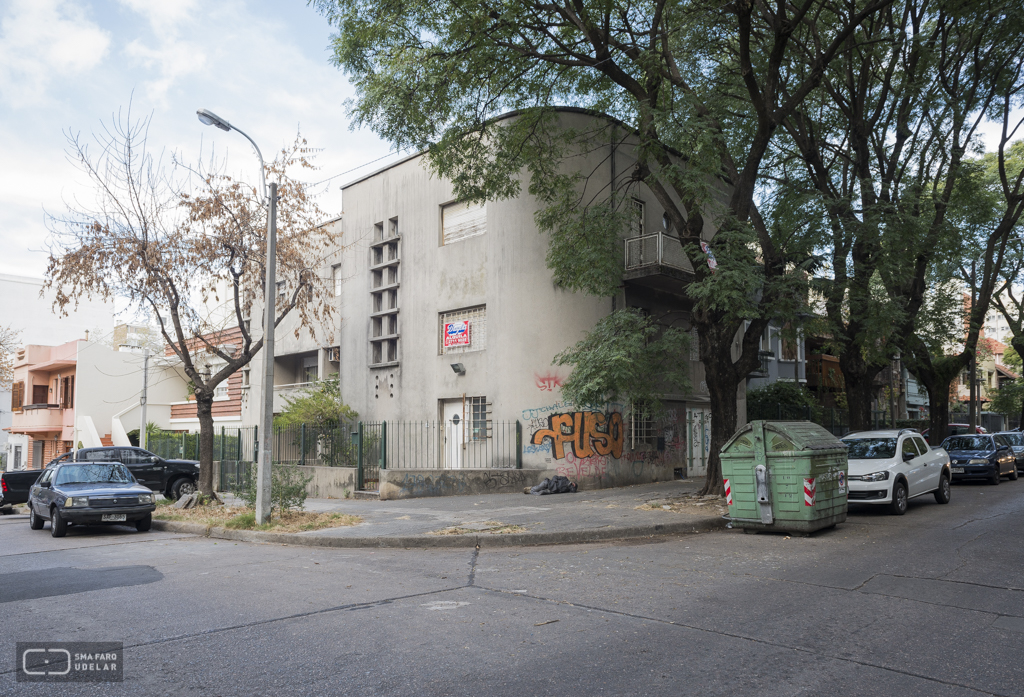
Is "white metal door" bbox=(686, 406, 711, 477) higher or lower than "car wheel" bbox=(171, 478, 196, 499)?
higher

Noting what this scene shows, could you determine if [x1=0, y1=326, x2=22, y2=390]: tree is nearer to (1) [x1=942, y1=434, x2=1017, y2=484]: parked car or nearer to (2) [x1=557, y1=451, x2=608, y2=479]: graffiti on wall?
(2) [x1=557, y1=451, x2=608, y2=479]: graffiti on wall

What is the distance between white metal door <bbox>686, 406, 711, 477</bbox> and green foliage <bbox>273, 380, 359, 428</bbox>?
10439 mm

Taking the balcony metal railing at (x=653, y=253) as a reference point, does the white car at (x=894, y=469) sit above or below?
below

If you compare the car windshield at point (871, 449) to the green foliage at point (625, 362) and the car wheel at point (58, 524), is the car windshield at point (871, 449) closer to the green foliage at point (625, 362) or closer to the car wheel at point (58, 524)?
the green foliage at point (625, 362)

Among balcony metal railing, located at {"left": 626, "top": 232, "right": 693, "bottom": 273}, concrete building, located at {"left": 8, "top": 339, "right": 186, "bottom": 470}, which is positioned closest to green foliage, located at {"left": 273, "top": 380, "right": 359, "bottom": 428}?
balcony metal railing, located at {"left": 626, "top": 232, "right": 693, "bottom": 273}

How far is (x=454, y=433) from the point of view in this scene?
67.8 ft

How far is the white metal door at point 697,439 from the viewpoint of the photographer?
869 inches

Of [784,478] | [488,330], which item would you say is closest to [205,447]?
[488,330]

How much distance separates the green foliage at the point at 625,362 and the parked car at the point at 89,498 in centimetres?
877

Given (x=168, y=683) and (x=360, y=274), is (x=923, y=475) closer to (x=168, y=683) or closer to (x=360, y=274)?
(x=168, y=683)

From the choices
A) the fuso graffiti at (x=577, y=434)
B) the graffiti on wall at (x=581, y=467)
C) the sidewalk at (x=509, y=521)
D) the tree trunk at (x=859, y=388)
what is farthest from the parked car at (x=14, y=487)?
the tree trunk at (x=859, y=388)

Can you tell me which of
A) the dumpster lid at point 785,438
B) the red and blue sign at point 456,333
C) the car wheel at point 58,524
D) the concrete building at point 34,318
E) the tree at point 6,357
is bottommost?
the car wheel at point 58,524

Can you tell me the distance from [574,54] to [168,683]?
13119 mm

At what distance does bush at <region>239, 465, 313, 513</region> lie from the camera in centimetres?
1352
